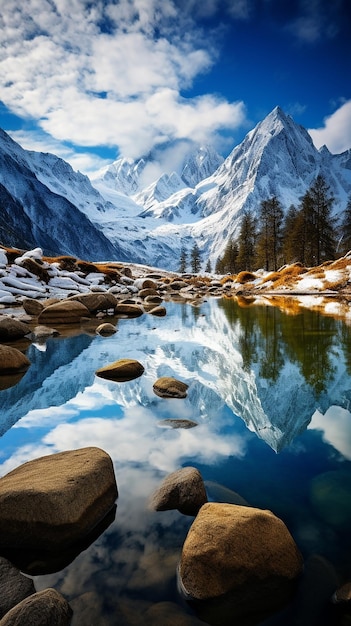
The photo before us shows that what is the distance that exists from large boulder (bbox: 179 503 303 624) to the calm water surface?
0.17 meters

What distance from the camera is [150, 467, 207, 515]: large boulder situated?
4.14 m

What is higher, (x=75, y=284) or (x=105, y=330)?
(x=75, y=284)

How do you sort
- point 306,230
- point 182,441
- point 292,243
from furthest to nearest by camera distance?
point 292,243 < point 306,230 < point 182,441

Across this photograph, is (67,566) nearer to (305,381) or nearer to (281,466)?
(281,466)

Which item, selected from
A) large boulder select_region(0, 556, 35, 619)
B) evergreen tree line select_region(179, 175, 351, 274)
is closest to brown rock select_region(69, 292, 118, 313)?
large boulder select_region(0, 556, 35, 619)

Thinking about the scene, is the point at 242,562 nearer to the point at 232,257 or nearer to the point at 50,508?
the point at 50,508

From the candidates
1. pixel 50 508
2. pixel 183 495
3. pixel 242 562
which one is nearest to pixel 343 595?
pixel 242 562

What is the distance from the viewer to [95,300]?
22.9 metres

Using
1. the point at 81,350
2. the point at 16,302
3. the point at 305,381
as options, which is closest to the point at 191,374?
the point at 305,381

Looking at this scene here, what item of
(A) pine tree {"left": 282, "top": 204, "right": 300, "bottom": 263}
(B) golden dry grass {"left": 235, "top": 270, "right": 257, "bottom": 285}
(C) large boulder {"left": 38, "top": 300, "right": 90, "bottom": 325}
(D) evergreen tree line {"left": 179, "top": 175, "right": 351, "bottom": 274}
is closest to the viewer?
(C) large boulder {"left": 38, "top": 300, "right": 90, "bottom": 325}

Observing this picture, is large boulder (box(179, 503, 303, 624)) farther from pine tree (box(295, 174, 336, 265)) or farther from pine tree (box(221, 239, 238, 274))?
pine tree (box(221, 239, 238, 274))

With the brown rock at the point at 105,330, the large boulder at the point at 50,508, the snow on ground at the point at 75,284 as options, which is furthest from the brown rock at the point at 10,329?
the snow on ground at the point at 75,284

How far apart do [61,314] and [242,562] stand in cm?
1709

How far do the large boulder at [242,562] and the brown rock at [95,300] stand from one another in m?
20.0
